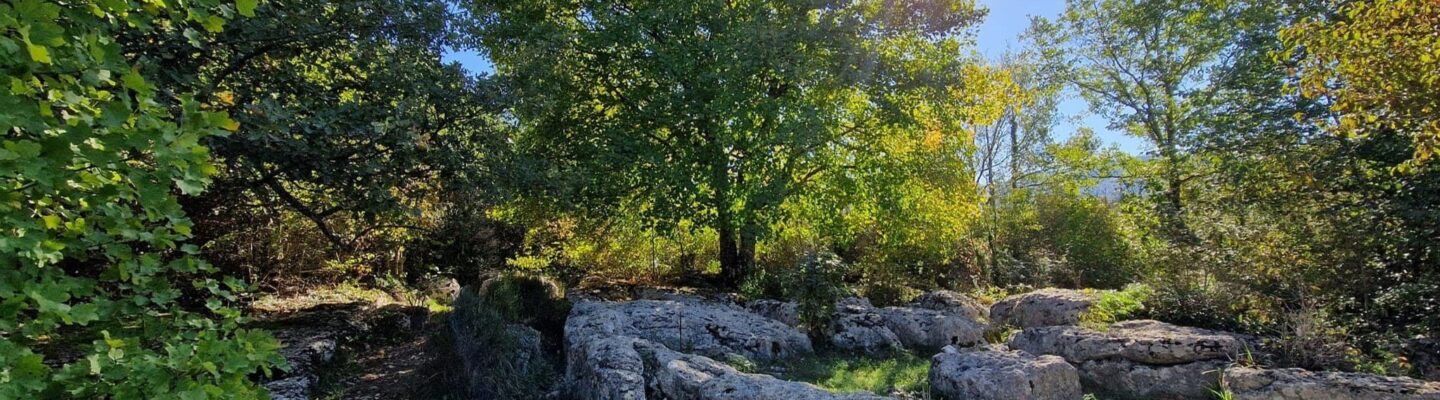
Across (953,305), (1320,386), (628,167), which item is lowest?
(1320,386)

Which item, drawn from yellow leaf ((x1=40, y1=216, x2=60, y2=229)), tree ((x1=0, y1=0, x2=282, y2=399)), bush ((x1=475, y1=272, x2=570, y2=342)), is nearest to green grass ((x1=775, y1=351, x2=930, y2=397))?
bush ((x1=475, y1=272, x2=570, y2=342))

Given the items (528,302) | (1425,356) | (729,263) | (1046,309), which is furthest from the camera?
(729,263)

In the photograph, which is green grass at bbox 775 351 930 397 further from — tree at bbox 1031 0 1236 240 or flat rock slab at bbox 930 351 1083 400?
tree at bbox 1031 0 1236 240

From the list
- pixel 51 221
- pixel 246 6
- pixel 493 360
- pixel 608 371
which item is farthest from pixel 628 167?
pixel 51 221

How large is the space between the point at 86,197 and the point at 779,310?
8117 mm

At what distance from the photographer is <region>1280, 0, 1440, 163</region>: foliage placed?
152 inches

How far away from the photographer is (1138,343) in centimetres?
640

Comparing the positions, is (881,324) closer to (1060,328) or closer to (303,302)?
(1060,328)

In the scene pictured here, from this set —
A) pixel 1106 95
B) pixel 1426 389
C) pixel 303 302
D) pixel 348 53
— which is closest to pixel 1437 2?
pixel 1426 389

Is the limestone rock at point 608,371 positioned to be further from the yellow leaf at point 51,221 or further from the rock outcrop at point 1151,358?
the rock outcrop at point 1151,358

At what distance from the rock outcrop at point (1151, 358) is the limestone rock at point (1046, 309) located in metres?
1.97

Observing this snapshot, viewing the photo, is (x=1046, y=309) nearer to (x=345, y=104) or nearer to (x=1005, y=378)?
(x=1005, y=378)

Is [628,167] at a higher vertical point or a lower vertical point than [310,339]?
higher

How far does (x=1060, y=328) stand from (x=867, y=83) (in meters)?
4.84
